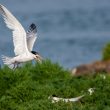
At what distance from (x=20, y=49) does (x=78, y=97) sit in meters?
2.04

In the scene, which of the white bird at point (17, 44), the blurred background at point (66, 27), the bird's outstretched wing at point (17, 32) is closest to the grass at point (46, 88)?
the white bird at point (17, 44)

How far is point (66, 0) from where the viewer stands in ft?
259

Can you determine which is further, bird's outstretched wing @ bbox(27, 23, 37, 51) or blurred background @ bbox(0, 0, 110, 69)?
blurred background @ bbox(0, 0, 110, 69)

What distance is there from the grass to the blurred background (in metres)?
19.9

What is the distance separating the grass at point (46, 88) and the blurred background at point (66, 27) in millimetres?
19887

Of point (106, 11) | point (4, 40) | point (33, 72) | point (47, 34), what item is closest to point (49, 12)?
point (106, 11)

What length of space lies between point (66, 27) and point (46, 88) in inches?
1670

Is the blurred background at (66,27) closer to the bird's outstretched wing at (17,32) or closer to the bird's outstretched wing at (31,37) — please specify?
the bird's outstretched wing at (31,37)

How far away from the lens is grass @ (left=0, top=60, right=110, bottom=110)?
1396cm

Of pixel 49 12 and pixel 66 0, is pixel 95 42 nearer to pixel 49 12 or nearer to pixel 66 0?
pixel 49 12

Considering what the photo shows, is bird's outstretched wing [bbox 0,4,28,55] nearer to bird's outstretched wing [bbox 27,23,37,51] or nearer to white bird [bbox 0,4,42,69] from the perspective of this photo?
white bird [bbox 0,4,42,69]

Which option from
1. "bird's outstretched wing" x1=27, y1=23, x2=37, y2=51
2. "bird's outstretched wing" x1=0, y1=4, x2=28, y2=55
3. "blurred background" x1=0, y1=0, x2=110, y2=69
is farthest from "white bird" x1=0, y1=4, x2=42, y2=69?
"blurred background" x1=0, y1=0, x2=110, y2=69

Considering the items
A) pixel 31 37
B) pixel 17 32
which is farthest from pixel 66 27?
A: pixel 17 32

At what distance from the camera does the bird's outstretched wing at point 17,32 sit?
16.2 metres
